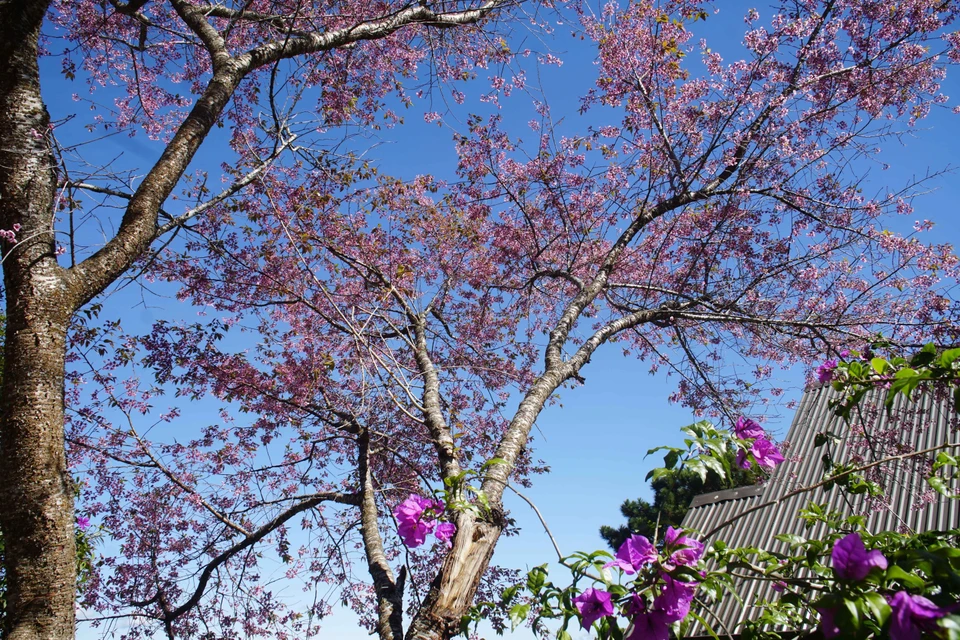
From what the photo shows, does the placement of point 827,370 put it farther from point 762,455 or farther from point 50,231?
point 50,231

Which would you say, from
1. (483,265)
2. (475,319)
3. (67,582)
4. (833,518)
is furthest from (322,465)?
(833,518)

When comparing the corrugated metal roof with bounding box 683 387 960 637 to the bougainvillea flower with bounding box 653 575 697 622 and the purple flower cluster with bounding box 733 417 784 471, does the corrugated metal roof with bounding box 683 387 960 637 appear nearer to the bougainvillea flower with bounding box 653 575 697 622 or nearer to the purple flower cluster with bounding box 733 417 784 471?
the purple flower cluster with bounding box 733 417 784 471

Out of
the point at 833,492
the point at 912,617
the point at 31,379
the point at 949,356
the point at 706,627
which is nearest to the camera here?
the point at 912,617

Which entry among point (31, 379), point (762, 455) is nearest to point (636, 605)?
point (762, 455)

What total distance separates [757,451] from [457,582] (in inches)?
54.5

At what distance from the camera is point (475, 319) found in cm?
670

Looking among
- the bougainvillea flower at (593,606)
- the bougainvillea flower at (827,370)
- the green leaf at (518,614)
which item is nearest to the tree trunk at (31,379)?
the green leaf at (518,614)

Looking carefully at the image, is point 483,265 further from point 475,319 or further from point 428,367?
point 428,367

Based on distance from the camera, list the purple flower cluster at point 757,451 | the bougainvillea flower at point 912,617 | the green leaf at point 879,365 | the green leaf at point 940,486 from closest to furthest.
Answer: the bougainvillea flower at point 912,617 → the green leaf at point 879,365 → the green leaf at point 940,486 → the purple flower cluster at point 757,451

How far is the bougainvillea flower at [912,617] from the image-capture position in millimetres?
989

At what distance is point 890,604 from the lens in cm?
113

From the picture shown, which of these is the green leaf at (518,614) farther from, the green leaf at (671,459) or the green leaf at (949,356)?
the green leaf at (949,356)

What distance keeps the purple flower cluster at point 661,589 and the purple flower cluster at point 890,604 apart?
335mm

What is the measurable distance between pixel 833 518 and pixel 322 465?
4.97m
